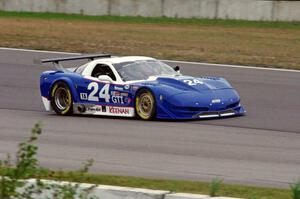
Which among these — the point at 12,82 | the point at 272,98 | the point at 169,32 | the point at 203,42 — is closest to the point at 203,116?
the point at 272,98

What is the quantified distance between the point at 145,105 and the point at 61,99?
1.95m

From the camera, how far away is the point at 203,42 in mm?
29172

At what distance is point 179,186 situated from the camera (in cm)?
1004

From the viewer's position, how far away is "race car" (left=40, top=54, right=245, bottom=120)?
1666 centimetres

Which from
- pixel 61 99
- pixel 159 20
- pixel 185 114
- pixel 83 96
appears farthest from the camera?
pixel 159 20

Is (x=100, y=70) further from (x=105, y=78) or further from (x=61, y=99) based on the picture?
(x=61, y=99)

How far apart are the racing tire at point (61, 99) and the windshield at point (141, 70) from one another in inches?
40.6

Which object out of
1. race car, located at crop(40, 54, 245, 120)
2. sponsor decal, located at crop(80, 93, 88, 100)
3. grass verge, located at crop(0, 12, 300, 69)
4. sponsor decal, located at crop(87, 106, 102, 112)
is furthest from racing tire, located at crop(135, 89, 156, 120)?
grass verge, located at crop(0, 12, 300, 69)

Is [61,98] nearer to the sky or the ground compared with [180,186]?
nearer to the ground

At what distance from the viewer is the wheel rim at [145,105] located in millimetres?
16778

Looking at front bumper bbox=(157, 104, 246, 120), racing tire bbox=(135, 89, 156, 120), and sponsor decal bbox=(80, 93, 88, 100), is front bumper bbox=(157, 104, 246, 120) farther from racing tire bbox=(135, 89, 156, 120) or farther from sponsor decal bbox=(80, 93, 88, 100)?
sponsor decal bbox=(80, 93, 88, 100)

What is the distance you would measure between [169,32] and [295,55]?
616 centimetres

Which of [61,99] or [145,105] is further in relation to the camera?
[61,99]

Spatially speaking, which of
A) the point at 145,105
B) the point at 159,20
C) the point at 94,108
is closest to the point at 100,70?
the point at 94,108
